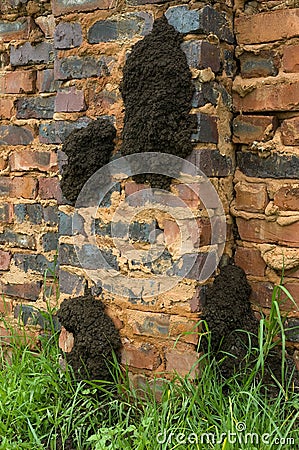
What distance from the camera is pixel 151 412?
2.20 metres

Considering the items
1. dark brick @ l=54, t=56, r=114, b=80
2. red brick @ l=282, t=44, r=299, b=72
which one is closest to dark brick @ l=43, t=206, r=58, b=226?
dark brick @ l=54, t=56, r=114, b=80

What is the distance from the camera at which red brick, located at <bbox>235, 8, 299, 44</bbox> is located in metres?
2.25

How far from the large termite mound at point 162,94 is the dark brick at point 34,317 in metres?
0.99

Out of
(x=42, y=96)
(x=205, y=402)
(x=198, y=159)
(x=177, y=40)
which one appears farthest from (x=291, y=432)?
(x=42, y=96)

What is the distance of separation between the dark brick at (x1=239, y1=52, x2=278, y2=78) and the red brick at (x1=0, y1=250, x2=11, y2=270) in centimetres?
146

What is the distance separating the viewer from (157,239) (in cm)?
230

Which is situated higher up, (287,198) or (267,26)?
(267,26)

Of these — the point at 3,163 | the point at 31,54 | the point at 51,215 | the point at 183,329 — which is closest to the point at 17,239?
the point at 51,215

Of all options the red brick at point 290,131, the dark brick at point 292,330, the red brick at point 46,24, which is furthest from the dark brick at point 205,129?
the red brick at point 46,24

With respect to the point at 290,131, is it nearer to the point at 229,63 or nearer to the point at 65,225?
the point at 229,63

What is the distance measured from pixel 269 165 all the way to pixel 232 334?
0.67 meters

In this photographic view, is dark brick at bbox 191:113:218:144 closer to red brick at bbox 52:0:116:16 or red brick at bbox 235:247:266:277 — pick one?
red brick at bbox 235:247:266:277

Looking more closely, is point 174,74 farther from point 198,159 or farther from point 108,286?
point 108,286

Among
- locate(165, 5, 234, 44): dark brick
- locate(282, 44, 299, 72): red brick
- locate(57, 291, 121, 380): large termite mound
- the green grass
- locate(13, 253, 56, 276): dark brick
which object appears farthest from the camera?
locate(13, 253, 56, 276): dark brick
